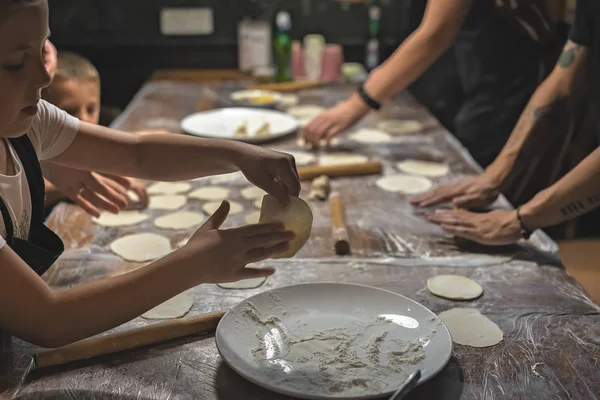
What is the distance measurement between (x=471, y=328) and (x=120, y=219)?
911 millimetres

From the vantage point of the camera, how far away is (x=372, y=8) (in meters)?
3.63

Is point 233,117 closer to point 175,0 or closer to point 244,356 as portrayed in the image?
point 175,0

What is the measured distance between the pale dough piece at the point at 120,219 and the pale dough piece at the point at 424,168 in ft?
2.73

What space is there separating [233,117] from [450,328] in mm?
1566

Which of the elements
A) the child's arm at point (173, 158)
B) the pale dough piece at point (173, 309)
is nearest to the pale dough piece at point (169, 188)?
the child's arm at point (173, 158)

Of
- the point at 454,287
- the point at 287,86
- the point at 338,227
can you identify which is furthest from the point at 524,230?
the point at 287,86

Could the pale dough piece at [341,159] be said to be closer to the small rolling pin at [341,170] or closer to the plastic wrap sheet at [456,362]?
the small rolling pin at [341,170]

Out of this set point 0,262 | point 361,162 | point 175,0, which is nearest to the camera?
point 0,262

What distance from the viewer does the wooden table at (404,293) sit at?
97 cm

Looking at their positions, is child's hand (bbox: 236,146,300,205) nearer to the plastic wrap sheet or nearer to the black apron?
the plastic wrap sheet

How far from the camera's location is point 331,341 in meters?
1.08

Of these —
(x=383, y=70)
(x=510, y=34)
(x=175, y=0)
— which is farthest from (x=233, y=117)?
(x=175, y=0)

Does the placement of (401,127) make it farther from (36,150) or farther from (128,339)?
(128,339)

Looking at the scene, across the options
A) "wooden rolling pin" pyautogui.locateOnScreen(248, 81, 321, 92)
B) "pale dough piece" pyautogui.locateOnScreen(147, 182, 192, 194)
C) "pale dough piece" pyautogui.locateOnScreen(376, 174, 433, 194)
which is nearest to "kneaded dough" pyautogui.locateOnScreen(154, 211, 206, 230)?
"pale dough piece" pyautogui.locateOnScreen(147, 182, 192, 194)
